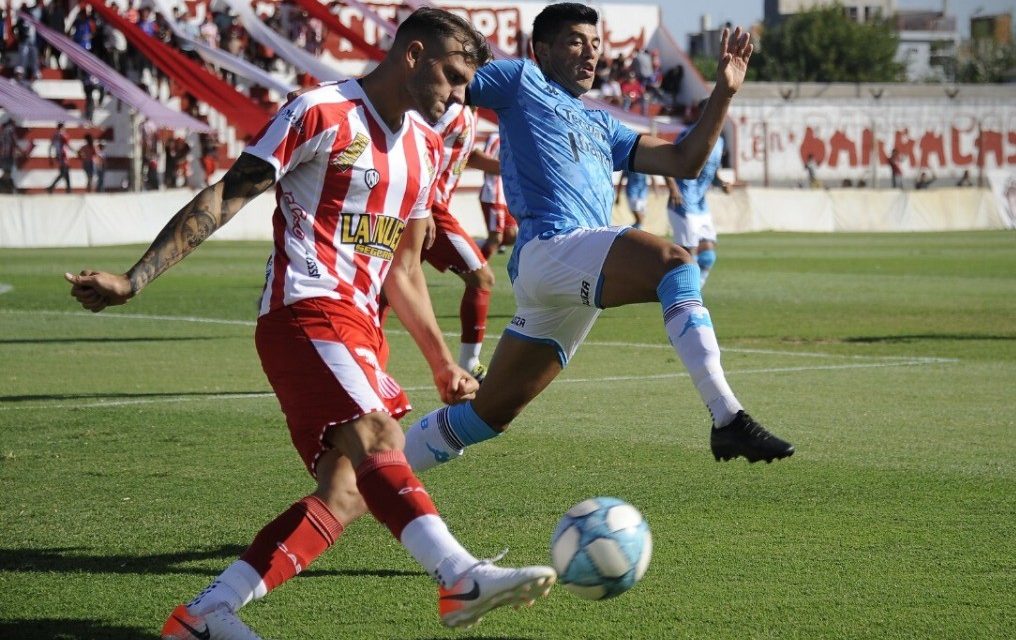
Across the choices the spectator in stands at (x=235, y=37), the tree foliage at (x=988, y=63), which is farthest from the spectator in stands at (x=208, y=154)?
the tree foliage at (x=988, y=63)

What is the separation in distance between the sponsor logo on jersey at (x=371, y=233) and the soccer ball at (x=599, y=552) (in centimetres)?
107

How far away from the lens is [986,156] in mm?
64312

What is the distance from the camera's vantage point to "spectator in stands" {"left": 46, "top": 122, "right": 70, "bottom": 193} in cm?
3916

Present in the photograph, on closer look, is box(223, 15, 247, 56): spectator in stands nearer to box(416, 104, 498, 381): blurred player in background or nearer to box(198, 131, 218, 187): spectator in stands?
box(198, 131, 218, 187): spectator in stands

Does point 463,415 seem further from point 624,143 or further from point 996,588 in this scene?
point 996,588

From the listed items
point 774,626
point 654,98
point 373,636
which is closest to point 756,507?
point 774,626

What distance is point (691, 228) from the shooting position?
17.8m

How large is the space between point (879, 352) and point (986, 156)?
54.1 metres

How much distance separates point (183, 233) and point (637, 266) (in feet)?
6.84

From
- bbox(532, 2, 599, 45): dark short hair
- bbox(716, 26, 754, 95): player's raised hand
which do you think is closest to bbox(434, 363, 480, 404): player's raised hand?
bbox(716, 26, 754, 95): player's raised hand

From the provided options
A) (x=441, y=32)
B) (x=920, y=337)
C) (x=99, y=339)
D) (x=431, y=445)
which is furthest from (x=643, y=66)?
(x=441, y=32)

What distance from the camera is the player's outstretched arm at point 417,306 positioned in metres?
5.18

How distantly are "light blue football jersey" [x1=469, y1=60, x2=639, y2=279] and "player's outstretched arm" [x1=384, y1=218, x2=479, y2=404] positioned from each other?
125 centimetres

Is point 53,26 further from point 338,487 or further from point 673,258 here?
point 338,487
